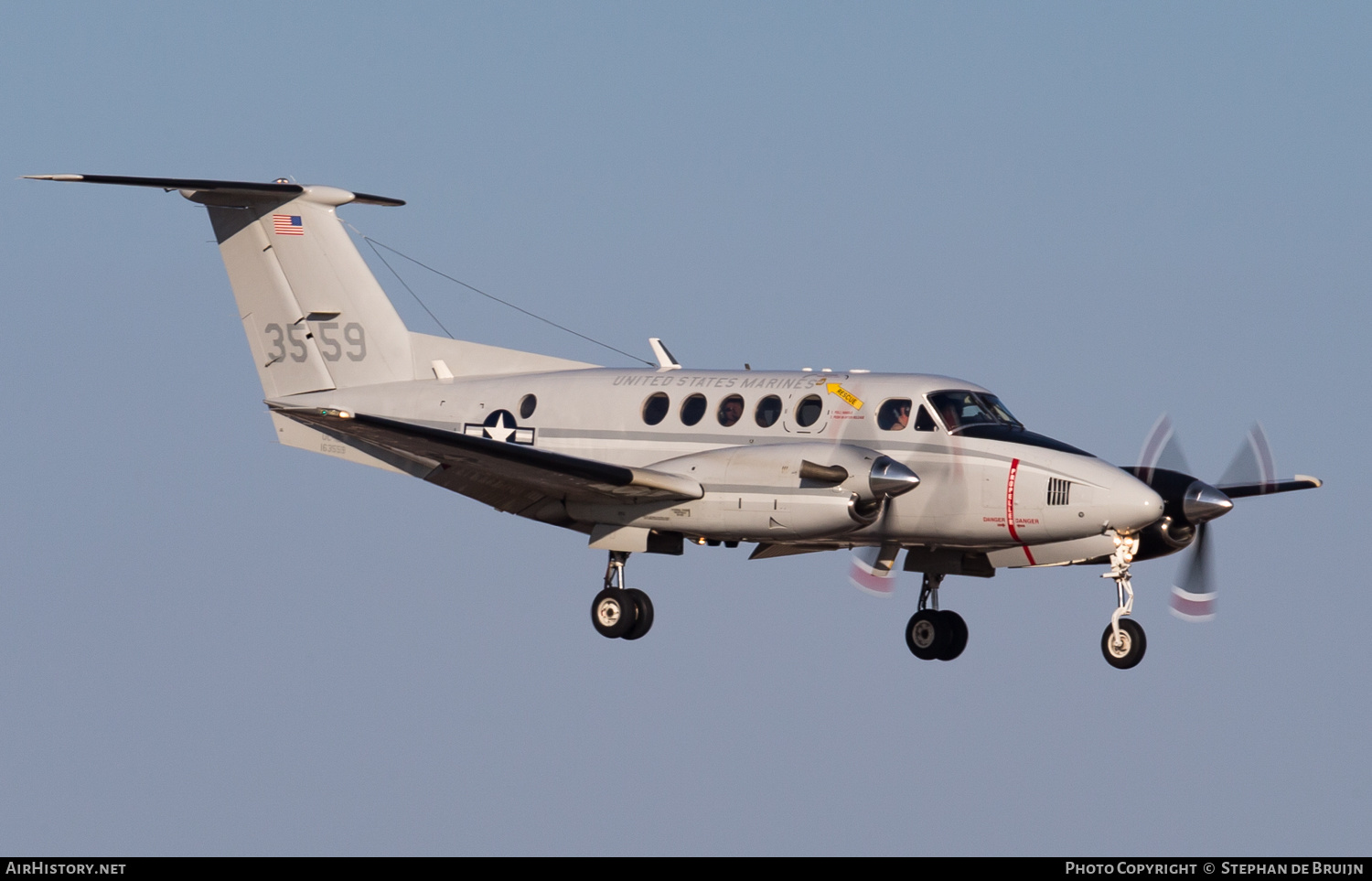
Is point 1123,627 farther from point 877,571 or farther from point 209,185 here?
point 209,185

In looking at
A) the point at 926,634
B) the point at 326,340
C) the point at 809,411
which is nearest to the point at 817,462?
the point at 809,411

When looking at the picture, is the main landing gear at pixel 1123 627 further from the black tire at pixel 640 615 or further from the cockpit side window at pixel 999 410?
the black tire at pixel 640 615

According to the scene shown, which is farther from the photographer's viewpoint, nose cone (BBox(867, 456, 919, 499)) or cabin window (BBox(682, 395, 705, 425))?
cabin window (BBox(682, 395, 705, 425))

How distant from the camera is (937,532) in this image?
2233cm

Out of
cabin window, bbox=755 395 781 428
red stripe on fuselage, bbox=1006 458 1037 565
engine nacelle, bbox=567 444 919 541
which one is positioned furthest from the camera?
cabin window, bbox=755 395 781 428

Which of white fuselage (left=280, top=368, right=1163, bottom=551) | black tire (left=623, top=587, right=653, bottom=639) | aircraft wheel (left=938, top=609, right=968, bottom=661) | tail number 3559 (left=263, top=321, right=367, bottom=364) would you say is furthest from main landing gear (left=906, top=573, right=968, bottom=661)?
tail number 3559 (left=263, top=321, right=367, bottom=364)

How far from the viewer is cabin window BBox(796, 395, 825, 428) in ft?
74.4

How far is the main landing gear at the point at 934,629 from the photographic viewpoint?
81.6 feet

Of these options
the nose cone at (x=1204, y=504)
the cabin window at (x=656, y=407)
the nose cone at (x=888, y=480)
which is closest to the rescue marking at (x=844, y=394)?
the nose cone at (x=888, y=480)

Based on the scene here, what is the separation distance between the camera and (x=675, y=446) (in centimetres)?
2344

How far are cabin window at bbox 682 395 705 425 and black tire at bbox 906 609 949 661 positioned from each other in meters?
4.39

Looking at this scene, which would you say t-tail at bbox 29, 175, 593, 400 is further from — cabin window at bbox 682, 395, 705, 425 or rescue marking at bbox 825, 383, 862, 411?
rescue marking at bbox 825, 383, 862, 411

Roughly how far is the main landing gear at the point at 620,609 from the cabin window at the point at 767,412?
253 centimetres
